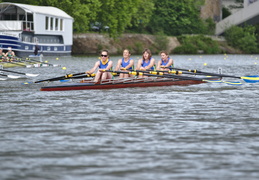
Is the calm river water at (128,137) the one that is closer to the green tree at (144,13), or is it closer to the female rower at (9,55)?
the female rower at (9,55)

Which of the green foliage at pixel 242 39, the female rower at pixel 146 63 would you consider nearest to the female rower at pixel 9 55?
the female rower at pixel 146 63

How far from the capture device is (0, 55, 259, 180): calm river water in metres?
8.66

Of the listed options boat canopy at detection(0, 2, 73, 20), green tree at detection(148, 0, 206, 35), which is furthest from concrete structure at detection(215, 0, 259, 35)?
boat canopy at detection(0, 2, 73, 20)

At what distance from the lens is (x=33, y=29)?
5762 centimetres

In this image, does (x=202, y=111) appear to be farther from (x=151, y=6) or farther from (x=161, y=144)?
(x=151, y=6)

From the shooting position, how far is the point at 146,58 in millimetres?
23219

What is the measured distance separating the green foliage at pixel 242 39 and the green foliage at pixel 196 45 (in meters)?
3.16

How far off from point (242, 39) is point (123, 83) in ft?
232

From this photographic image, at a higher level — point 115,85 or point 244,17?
point 244,17

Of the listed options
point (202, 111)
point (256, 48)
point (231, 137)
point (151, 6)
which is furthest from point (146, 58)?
point (256, 48)

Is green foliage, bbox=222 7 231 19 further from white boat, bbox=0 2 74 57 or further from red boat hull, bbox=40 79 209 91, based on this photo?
red boat hull, bbox=40 79 209 91

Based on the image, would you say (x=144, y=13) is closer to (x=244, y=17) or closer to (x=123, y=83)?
(x=244, y=17)

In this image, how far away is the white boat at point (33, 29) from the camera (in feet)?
177

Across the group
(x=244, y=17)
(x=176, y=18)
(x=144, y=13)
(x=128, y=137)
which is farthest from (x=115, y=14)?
(x=128, y=137)
